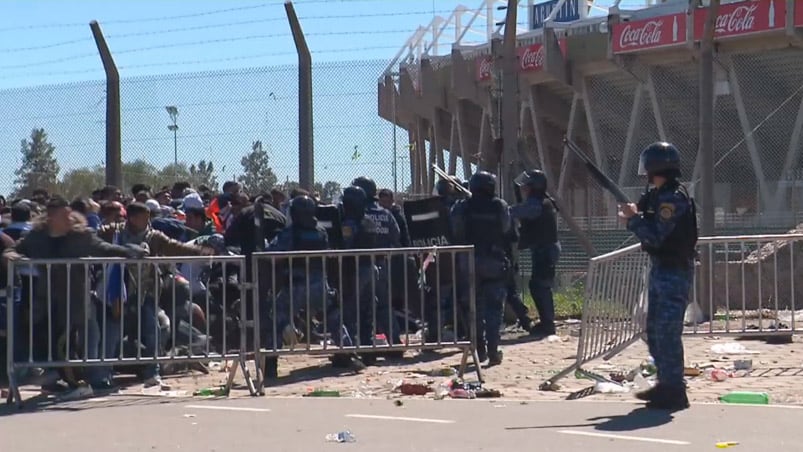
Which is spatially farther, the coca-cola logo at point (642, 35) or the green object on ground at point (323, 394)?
the coca-cola logo at point (642, 35)

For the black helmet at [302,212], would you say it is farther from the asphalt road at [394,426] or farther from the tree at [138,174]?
the tree at [138,174]

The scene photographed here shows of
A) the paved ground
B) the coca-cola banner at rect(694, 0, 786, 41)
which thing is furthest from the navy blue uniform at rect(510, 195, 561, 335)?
the coca-cola banner at rect(694, 0, 786, 41)

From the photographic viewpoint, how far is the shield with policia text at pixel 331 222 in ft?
39.8

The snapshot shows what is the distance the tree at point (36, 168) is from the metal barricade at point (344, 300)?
8.83m

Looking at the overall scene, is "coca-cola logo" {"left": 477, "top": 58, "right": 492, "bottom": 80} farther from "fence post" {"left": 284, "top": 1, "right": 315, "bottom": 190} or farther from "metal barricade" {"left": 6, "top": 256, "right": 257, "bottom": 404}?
"metal barricade" {"left": 6, "top": 256, "right": 257, "bottom": 404}

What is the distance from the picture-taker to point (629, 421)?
836 cm

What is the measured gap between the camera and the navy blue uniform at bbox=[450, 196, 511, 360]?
11445 mm

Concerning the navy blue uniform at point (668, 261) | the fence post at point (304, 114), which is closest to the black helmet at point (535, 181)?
the fence post at point (304, 114)

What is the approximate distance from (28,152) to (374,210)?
8955 millimetres

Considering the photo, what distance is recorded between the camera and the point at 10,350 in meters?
9.64

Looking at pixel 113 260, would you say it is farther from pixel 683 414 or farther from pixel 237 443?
pixel 683 414

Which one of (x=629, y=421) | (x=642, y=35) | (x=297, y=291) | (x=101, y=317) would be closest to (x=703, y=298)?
(x=297, y=291)

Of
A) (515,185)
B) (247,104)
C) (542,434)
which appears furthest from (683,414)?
(247,104)

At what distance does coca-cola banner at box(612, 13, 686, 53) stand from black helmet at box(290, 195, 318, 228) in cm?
1730
